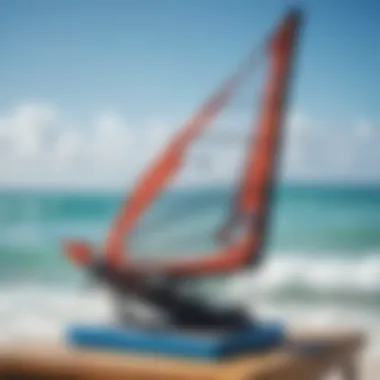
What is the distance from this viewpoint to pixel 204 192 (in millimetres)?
1522

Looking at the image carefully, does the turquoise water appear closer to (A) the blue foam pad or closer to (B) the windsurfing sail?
(B) the windsurfing sail

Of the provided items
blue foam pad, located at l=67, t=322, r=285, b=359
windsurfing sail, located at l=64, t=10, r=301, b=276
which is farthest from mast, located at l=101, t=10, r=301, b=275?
blue foam pad, located at l=67, t=322, r=285, b=359

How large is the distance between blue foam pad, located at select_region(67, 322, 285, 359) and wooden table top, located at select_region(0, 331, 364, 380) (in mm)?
14

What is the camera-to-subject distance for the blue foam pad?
1335 mm

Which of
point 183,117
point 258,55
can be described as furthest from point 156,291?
point 258,55

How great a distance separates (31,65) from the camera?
165 cm

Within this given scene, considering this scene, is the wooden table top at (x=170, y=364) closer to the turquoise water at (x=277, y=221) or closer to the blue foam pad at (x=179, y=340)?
the blue foam pad at (x=179, y=340)

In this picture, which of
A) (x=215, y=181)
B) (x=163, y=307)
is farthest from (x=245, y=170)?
(x=163, y=307)

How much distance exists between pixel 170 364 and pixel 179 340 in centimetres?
4

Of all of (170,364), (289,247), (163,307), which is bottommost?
(170,364)

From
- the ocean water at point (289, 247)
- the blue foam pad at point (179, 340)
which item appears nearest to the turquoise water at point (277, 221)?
the ocean water at point (289, 247)

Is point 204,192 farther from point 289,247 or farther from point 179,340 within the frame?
point 179,340

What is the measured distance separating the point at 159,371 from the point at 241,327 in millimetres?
184

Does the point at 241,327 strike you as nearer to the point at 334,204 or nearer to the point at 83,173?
the point at 334,204
